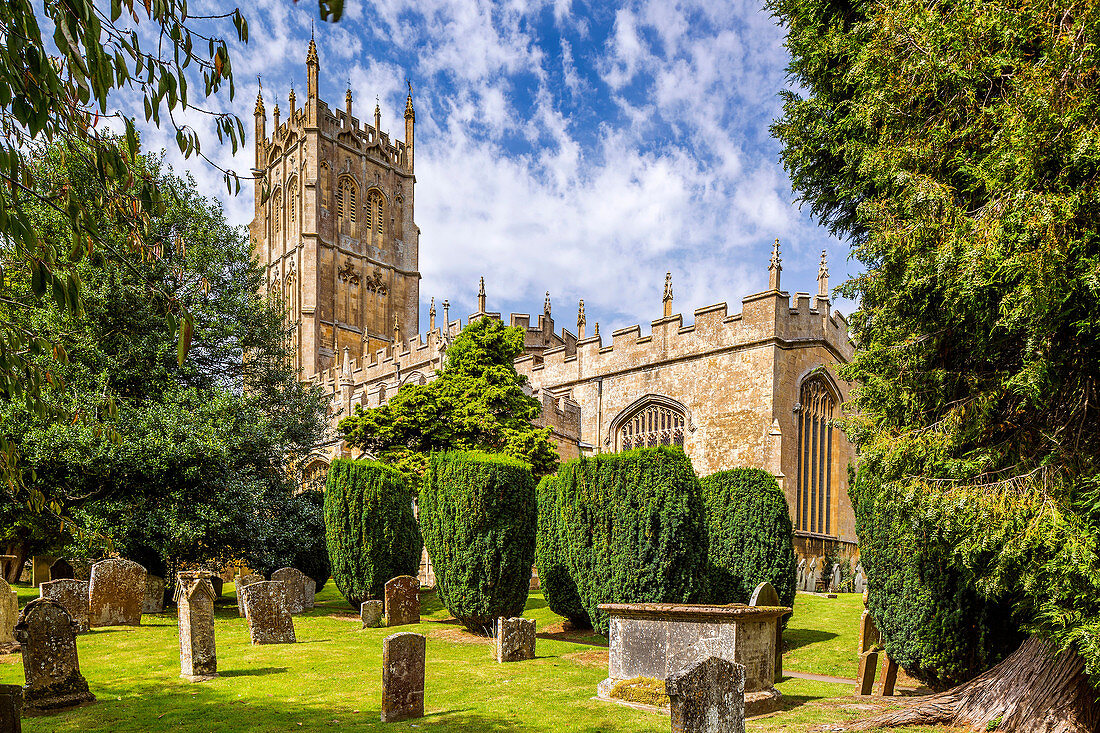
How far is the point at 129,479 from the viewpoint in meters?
14.9

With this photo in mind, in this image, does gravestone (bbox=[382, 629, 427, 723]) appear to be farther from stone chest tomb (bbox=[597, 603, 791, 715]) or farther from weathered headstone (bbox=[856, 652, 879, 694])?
weathered headstone (bbox=[856, 652, 879, 694])

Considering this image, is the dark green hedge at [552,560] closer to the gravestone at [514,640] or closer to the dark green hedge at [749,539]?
the gravestone at [514,640]

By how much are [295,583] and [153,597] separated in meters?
2.68

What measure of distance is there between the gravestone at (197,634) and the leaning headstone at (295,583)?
190 inches

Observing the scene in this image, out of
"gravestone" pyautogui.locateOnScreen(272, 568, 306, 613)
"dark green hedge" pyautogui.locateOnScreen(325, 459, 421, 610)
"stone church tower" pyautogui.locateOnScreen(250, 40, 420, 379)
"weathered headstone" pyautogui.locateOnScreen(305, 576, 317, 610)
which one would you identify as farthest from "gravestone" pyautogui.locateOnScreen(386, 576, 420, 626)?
"stone church tower" pyautogui.locateOnScreen(250, 40, 420, 379)

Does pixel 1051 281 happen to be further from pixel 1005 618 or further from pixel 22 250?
pixel 22 250

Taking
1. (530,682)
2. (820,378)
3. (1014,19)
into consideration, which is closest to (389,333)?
(820,378)

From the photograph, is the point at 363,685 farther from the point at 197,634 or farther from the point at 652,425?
the point at 652,425

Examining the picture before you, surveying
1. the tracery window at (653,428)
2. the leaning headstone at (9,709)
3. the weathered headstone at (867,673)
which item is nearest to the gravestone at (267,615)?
the leaning headstone at (9,709)

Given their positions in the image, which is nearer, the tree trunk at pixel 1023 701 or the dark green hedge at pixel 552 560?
the tree trunk at pixel 1023 701

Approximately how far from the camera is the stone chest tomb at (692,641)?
7855 mm

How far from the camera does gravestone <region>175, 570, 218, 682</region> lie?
916 cm

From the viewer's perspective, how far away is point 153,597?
14609mm

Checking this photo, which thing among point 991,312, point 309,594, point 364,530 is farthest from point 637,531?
point 309,594
